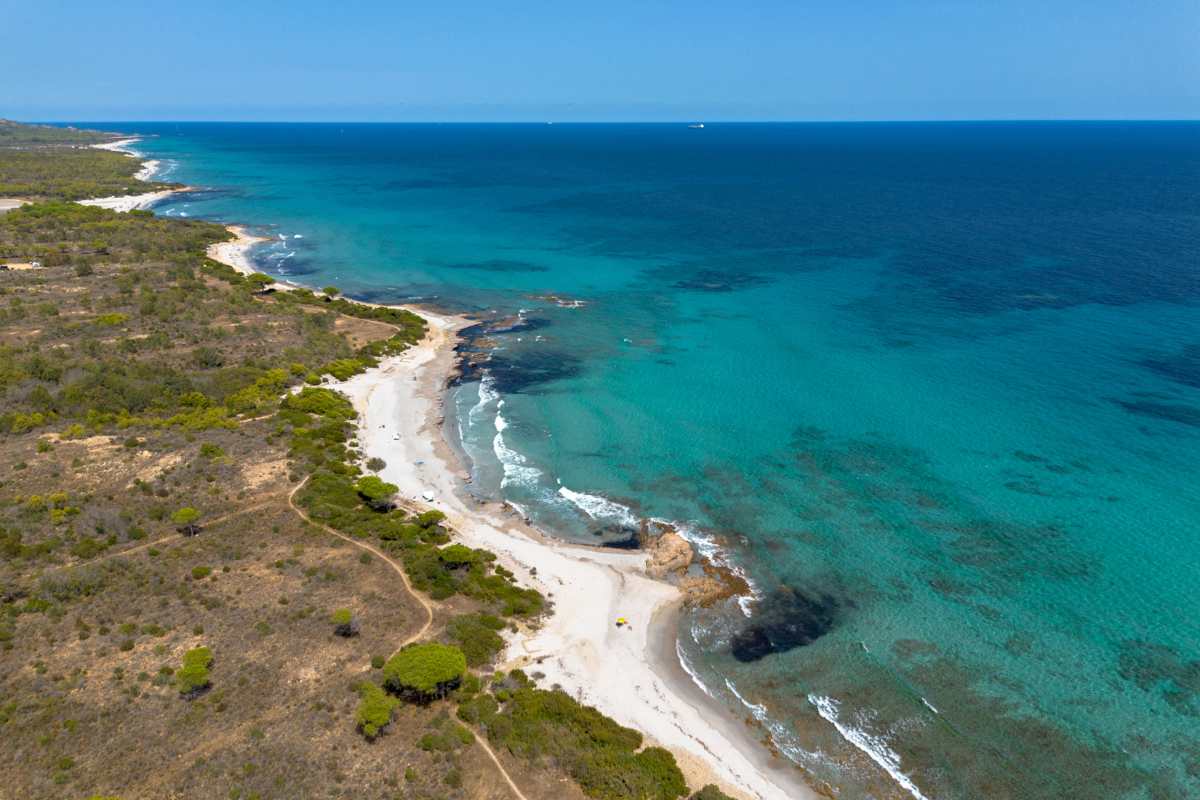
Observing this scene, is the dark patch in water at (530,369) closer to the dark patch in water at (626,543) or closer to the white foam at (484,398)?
the white foam at (484,398)

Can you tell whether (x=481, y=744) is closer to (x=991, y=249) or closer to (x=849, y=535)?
(x=849, y=535)

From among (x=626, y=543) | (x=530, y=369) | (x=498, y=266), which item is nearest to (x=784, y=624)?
(x=626, y=543)

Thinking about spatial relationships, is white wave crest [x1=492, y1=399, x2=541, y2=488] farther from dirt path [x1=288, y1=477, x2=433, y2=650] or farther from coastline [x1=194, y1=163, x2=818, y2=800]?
dirt path [x1=288, y1=477, x2=433, y2=650]

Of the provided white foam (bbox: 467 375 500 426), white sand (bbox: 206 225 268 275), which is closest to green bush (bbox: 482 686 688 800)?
white foam (bbox: 467 375 500 426)

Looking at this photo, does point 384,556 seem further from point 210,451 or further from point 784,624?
Answer: point 784,624

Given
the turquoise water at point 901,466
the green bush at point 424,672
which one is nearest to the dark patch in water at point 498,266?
the turquoise water at point 901,466

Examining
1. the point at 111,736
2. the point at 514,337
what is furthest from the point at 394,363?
the point at 111,736
